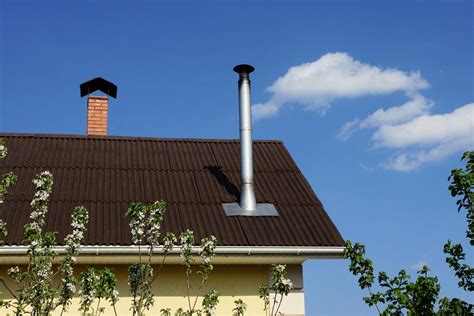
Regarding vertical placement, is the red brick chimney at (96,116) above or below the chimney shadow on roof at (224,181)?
above

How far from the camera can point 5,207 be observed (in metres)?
8.65

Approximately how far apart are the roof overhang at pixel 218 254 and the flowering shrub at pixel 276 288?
0.26m

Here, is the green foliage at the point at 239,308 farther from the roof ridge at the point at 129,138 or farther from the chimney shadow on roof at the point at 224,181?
the roof ridge at the point at 129,138

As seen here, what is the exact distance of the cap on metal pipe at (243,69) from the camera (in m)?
10.3

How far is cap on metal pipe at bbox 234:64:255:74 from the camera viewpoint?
1031cm

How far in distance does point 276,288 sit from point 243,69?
4.49m

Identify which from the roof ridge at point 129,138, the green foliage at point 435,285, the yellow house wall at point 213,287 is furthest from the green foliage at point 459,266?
the roof ridge at point 129,138

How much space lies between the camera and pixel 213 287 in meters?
8.18

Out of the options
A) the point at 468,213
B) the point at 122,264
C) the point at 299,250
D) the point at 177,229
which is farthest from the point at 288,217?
the point at 468,213

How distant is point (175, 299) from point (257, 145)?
15.9 ft

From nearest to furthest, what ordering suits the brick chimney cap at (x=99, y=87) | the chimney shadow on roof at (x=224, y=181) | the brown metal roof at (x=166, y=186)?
the brown metal roof at (x=166, y=186)
the chimney shadow on roof at (x=224, y=181)
the brick chimney cap at (x=99, y=87)

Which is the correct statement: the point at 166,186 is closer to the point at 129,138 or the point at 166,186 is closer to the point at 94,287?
the point at 129,138

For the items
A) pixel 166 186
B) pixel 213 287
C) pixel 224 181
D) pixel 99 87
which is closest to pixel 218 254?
pixel 213 287

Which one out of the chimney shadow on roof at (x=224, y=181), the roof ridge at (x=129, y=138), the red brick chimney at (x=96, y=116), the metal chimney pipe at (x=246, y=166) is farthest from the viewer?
the red brick chimney at (x=96, y=116)
